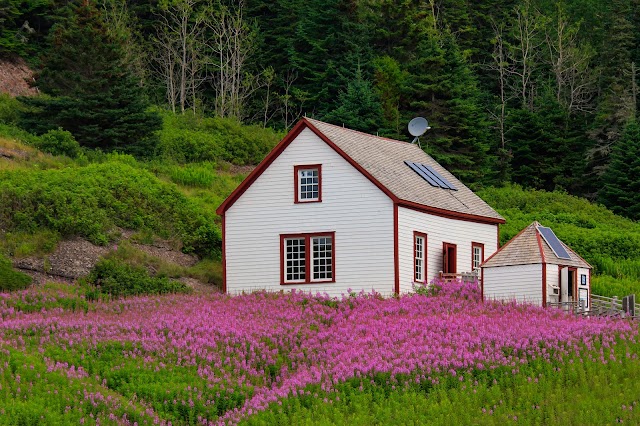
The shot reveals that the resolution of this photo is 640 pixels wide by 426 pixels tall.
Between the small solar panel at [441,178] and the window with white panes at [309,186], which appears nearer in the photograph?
the window with white panes at [309,186]

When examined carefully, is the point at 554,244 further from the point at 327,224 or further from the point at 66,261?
the point at 66,261

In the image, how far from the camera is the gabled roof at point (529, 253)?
141 feet

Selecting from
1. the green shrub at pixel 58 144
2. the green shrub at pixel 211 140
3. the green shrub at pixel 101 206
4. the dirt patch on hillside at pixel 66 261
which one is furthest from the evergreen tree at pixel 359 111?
the dirt patch on hillside at pixel 66 261

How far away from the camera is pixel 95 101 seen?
2554 inches

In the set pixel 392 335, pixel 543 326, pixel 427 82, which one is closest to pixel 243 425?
pixel 392 335

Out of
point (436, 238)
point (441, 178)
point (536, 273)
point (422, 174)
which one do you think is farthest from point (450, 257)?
point (536, 273)

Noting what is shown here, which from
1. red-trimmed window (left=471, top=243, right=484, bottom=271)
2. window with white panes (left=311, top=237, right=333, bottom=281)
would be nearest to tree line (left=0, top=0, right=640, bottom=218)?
window with white panes (left=311, top=237, right=333, bottom=281)

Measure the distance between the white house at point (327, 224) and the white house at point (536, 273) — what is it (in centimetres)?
358

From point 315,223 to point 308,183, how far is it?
5.07 ft

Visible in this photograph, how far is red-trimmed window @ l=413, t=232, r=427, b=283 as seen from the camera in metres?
46.7

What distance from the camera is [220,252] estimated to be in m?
52.2

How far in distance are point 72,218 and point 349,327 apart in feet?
49.2

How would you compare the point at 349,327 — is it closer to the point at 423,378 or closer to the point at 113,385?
the point at 423,378

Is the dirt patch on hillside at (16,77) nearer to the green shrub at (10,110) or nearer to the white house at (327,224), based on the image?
the green shrub at (10,110)
